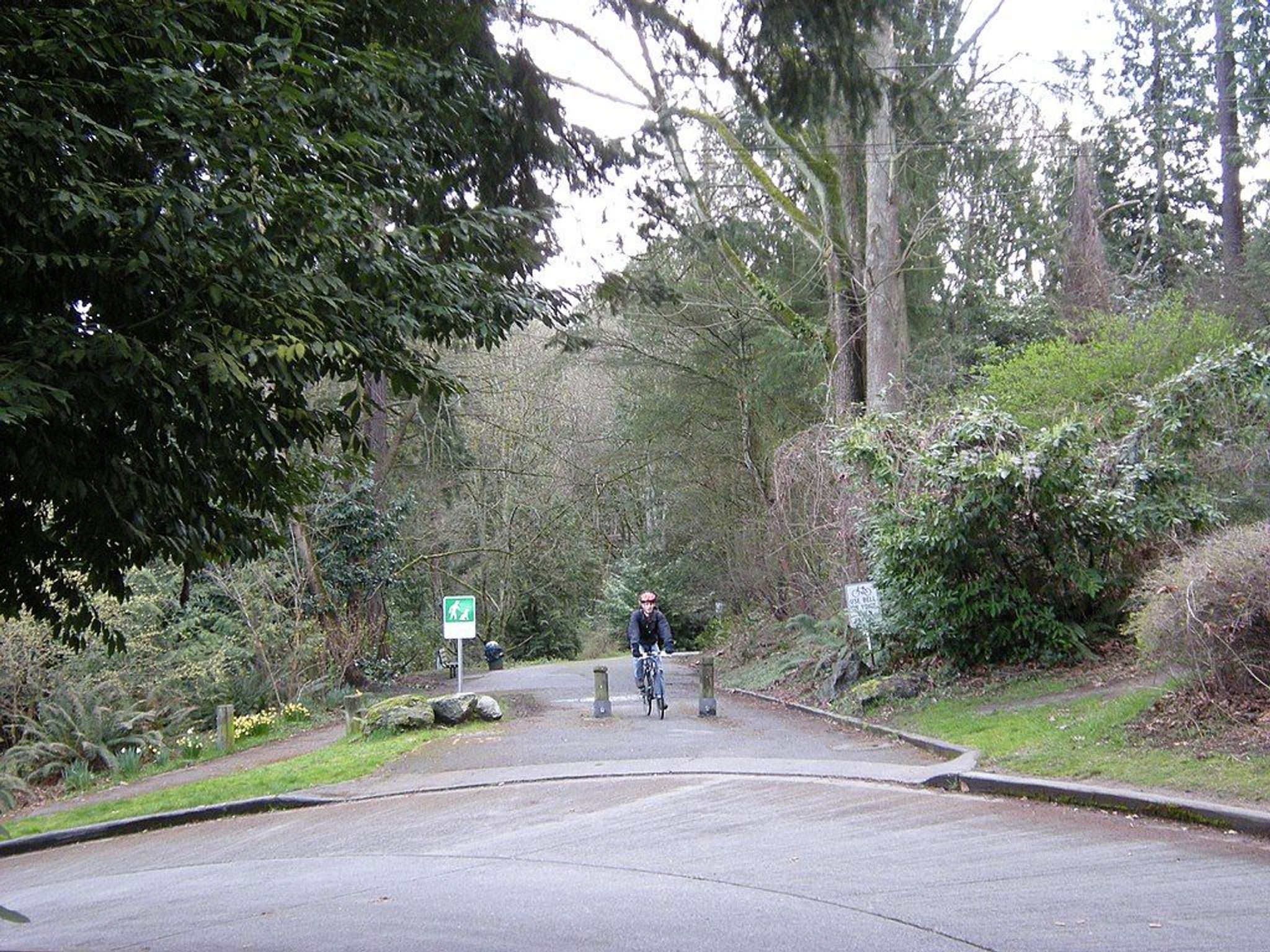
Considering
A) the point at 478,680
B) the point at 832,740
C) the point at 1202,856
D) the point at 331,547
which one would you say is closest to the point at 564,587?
the point at 478,680

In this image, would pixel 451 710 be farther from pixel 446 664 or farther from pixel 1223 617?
pixel 446 664

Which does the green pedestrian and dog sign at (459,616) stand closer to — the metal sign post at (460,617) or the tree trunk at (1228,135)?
the metal sign post at (460,617)

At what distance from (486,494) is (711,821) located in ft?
92.0

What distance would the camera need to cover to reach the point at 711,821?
31.6ft

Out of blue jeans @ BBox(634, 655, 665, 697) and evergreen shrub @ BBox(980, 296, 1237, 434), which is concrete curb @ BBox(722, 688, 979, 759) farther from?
evergreen shrub @ BBox(980, 296, 1237, 434)

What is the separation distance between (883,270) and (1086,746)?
480 inches

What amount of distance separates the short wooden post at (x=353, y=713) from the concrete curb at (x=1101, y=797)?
29.2ft

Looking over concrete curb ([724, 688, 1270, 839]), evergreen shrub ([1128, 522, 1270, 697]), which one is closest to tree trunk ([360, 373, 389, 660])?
concrete curb ([724, 688, 1270, 839])

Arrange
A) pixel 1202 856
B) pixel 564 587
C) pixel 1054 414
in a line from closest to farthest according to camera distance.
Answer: pixel 1202 856, pixel 1054 414, pixel 564 587

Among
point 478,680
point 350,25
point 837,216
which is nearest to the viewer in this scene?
point 350,25

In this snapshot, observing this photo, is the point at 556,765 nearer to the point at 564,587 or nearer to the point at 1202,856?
the point at 1202,856

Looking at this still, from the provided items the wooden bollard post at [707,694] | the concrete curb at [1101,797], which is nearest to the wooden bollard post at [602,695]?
the wooden bollard post at [707,694]

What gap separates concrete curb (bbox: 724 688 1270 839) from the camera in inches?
313

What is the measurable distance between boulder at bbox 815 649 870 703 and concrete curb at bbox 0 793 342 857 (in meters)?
8.27
